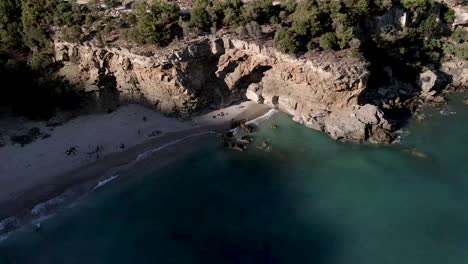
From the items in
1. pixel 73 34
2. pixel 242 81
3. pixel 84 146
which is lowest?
pixel 84 146

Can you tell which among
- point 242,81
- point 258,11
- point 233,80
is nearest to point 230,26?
point 258,11

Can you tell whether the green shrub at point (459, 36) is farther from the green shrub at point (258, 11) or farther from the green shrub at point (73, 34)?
the green shrub at point (73, 34)

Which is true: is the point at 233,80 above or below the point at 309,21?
below

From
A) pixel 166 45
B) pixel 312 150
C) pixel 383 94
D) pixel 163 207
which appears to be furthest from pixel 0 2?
pixel 383 94

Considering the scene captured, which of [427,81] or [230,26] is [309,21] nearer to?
[230,26]

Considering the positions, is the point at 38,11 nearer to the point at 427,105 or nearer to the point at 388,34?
the point at 388,34

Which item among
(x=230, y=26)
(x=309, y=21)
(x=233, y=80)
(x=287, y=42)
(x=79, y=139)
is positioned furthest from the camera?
(x=230, y=26)

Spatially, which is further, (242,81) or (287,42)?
(242,81)

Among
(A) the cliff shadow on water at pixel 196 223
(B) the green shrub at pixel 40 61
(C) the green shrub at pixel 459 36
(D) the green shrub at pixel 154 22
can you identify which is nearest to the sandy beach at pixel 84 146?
(A) the cliff shadow on water at pixel 196 223
